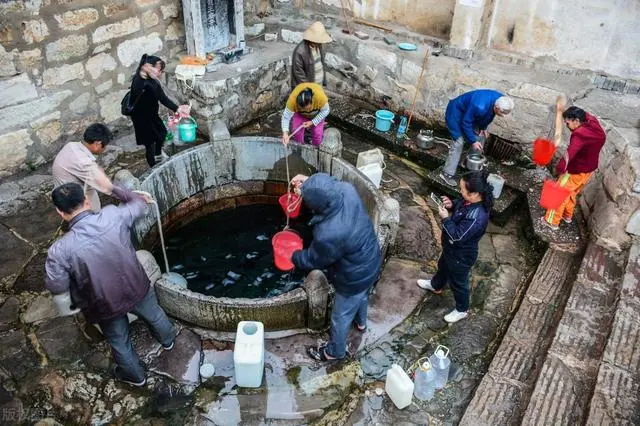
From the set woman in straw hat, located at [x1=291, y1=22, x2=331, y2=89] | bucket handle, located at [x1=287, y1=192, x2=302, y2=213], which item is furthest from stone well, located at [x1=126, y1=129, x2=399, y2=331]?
woman in straw hat, located at [x1=291, y1=22, x2=331, y2=89]

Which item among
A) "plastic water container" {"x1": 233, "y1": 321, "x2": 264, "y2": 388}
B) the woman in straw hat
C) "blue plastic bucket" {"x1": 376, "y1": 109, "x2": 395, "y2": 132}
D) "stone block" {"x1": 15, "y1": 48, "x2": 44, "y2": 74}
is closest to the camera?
"plastic water container" {"x1": 233, "y1": 321, "x2": 264, "y2": 388}

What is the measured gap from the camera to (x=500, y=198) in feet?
23.4

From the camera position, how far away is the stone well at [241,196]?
195 inches

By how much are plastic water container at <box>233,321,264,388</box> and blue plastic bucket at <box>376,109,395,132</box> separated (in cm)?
488

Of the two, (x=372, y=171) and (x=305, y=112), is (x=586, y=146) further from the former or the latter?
(x=305, y=112)

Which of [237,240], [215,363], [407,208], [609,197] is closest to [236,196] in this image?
[237,240]

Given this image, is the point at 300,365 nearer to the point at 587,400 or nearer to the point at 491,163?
the point at 587,400

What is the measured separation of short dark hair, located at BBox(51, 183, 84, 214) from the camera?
374cm

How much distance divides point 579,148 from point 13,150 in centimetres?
761

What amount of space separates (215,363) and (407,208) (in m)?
3.61

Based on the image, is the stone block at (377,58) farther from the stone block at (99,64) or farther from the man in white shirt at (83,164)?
the man in white shirt at (83,164)

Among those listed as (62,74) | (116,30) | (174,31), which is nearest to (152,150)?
(62,74)

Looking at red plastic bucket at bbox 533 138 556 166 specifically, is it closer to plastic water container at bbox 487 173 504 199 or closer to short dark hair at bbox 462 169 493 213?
plastic water container at bbox 487 173 504 199

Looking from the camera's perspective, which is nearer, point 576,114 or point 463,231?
point 463,231
